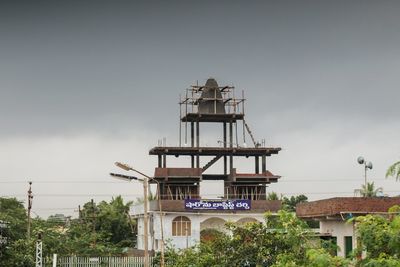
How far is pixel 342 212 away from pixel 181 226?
31.8 m

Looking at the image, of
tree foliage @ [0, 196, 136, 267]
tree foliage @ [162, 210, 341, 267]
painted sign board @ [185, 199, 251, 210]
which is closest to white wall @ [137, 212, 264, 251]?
painted sign board @ [185, 199, 251, 210]

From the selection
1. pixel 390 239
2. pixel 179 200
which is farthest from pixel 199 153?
pixel 390 239

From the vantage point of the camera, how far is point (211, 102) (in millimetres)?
65375

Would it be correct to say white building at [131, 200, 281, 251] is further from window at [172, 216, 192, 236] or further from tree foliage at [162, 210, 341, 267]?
tree foliage at [162, 210, 341, 267]

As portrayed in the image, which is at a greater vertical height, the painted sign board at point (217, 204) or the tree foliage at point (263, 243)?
the painted sign board at point (217, 204)

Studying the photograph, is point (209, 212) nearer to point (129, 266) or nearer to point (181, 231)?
point (181, 231)

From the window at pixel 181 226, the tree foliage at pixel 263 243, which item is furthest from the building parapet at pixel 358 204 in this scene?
the window at pixel 181 226

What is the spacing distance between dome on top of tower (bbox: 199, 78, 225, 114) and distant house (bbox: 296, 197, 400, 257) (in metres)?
31.3

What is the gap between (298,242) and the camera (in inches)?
984

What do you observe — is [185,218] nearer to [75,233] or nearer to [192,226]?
[192,226]

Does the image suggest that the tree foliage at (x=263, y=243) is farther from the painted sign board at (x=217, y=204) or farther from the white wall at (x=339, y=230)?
the painted sign board at (x=217, y=204)

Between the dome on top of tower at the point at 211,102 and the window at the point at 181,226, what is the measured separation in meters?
10.5

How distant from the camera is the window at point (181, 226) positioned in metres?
59.6

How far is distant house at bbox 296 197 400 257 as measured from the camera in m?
28.8
